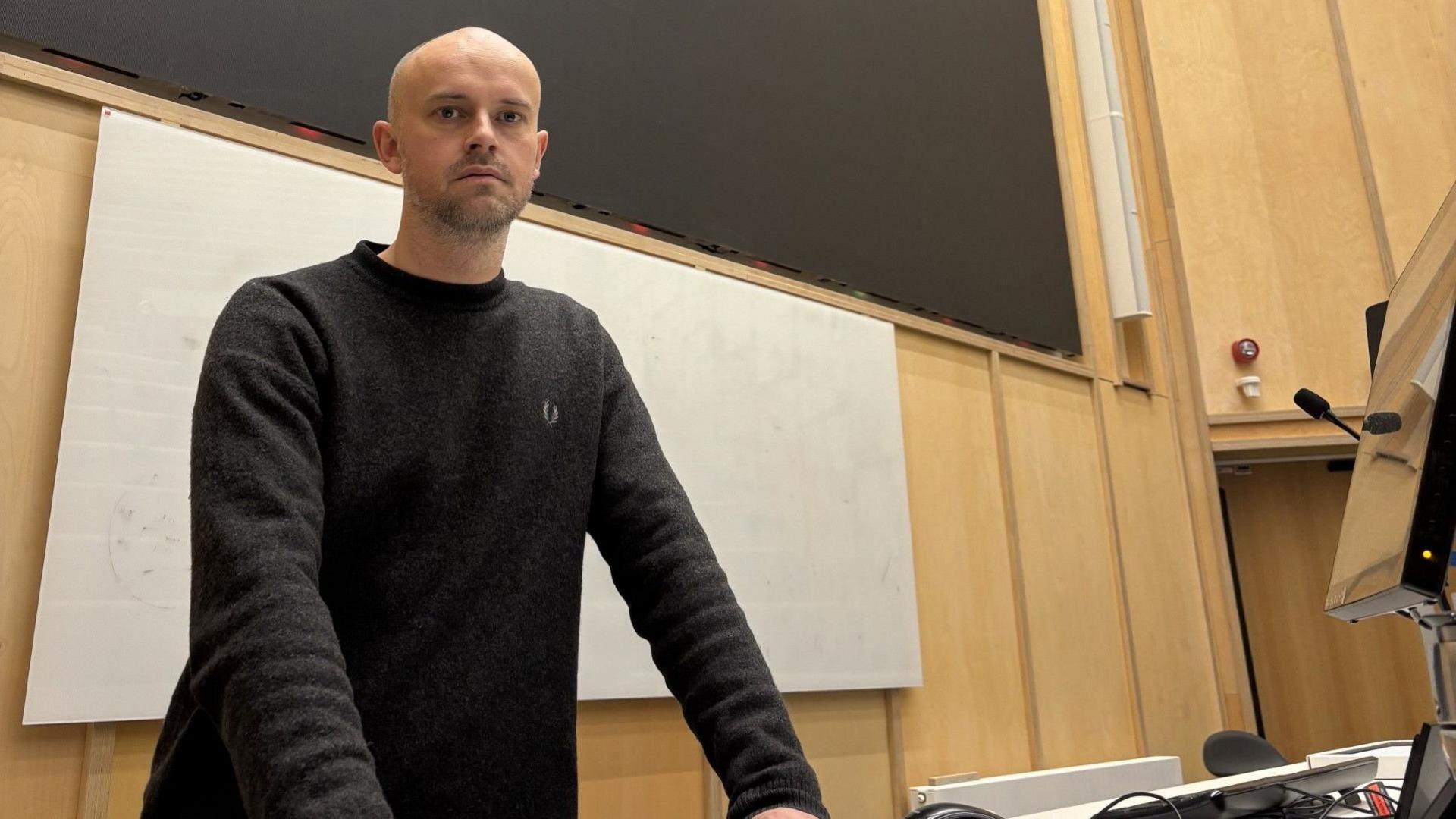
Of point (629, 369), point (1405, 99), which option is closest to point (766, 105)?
point (629, 369)

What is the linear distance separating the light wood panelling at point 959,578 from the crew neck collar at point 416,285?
99.7 inches

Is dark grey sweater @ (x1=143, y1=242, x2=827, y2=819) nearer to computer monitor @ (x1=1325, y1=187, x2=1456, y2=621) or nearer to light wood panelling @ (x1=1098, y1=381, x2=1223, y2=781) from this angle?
computer monitor @ (x1=1325, y1=187, x2=1456, y2=621)

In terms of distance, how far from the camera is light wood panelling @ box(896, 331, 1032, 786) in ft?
11.5

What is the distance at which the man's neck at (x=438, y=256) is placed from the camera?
115cm

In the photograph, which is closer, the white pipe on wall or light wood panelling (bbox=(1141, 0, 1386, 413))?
the white pipe on wall

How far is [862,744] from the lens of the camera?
322 cm

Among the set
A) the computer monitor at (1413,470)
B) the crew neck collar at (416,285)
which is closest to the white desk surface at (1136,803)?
the computer monitor at (1413,470)

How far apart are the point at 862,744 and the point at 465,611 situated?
2.43m

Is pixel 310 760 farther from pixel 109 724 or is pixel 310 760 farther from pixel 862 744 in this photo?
pixel 862 744

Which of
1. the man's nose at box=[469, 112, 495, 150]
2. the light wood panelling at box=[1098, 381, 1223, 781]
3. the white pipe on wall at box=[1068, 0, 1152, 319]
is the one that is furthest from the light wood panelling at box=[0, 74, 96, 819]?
the white pipe on wall at box=[1068, 0, 1152, 319]

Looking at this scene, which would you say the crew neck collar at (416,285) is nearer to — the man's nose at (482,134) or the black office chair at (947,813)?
the man's nose at (482,134)

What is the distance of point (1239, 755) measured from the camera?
2230 millimetres

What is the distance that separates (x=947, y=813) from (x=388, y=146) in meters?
0.94

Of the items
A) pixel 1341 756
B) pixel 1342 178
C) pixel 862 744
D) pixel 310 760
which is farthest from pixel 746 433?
pixel 1342 178
